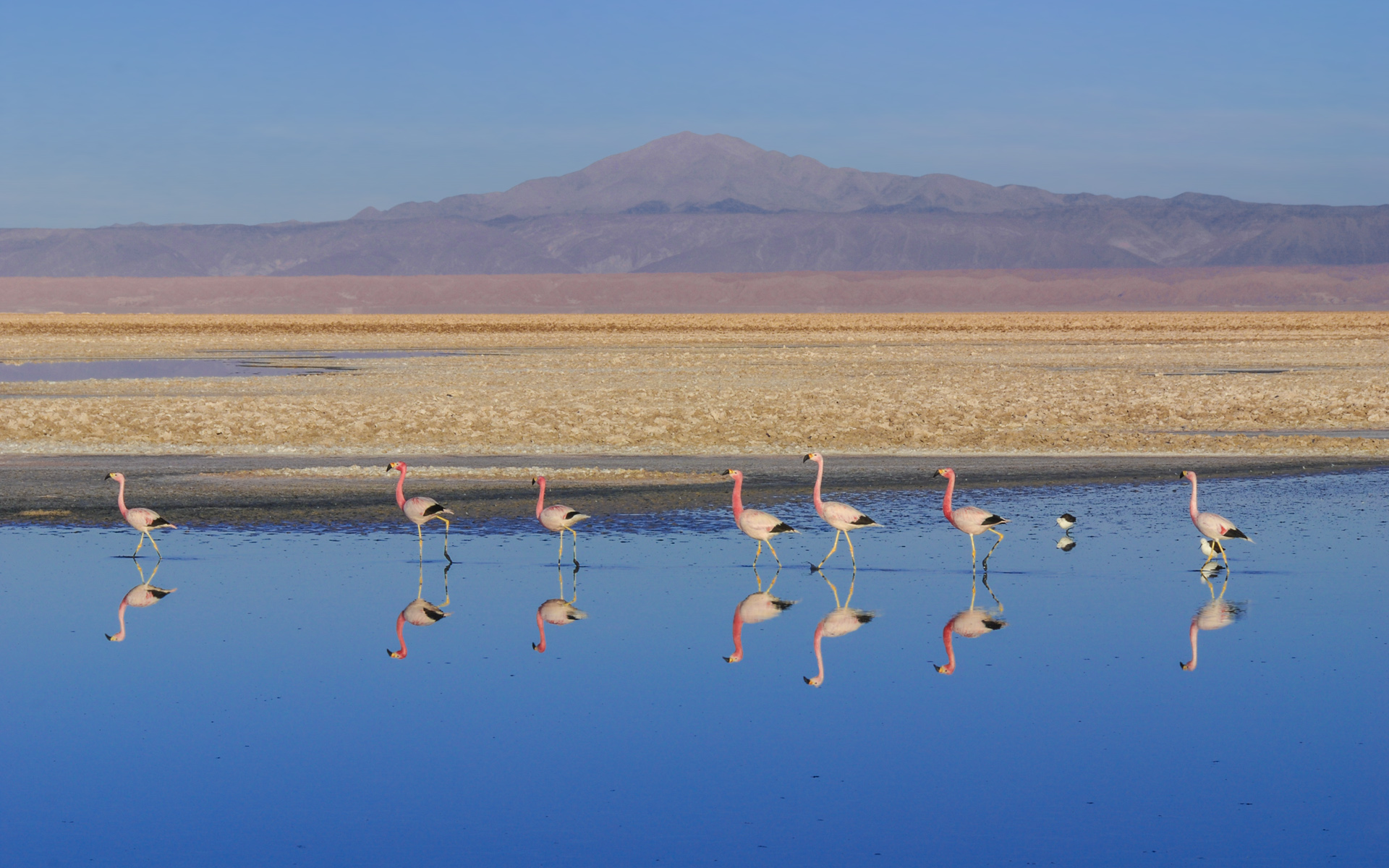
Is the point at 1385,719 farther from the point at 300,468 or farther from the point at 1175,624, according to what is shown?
the point at 300,468

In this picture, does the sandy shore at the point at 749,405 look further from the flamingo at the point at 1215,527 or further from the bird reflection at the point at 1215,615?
the bird reflection at the point at 1215,615

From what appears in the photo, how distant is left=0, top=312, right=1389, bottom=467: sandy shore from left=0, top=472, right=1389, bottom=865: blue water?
34.2 feet

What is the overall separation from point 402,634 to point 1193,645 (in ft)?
17.2

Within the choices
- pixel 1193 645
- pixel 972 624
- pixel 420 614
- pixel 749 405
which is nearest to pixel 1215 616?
pixel 1193 645

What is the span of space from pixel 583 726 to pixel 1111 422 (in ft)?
68.9

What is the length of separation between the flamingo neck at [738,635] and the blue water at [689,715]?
12 centimetres

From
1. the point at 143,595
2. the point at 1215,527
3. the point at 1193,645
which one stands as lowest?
the point at 1193,645

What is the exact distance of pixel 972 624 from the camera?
994cm

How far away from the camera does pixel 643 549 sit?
43.6 feet

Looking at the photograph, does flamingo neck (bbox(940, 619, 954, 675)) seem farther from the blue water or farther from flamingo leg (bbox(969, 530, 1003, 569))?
flamingo leg (bbox(969, 530, 1003, 569))

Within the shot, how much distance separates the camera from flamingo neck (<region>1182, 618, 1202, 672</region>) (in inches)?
344

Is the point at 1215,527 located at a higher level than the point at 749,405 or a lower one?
lower

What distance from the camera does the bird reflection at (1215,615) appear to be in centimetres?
980

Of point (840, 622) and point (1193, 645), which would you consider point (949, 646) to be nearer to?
point (840, 622)
